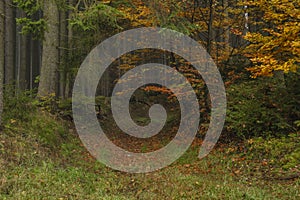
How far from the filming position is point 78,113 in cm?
1625

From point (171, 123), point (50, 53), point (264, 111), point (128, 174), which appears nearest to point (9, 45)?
point (50, 53)

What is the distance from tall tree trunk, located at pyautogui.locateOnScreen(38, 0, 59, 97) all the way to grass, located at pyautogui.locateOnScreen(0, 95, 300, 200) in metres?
2.56

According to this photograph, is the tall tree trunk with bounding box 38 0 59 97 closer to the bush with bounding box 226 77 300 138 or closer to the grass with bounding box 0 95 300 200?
the grass with bounding box 0 95 300 200

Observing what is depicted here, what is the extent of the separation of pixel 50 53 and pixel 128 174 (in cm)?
791

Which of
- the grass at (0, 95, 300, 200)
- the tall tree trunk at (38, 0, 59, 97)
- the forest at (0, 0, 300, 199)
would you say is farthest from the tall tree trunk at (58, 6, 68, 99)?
the grass at (0, 95, 300, 200)

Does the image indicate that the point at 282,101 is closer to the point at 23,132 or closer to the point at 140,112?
the point at 23,132

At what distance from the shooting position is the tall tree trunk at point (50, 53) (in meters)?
14.6

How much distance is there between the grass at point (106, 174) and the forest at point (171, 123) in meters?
0.03

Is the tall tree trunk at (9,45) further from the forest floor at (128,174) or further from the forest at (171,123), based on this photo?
the forest floor at (128,174)

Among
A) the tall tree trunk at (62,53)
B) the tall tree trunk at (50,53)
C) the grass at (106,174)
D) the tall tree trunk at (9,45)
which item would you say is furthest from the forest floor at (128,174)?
the tall tree trunk at (9,45)

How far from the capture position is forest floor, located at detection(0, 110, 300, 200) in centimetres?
712

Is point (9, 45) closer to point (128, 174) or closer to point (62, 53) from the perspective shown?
point (62, 53)

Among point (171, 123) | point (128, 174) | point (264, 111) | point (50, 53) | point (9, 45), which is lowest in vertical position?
point (171, 123)

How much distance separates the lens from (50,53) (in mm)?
14805
